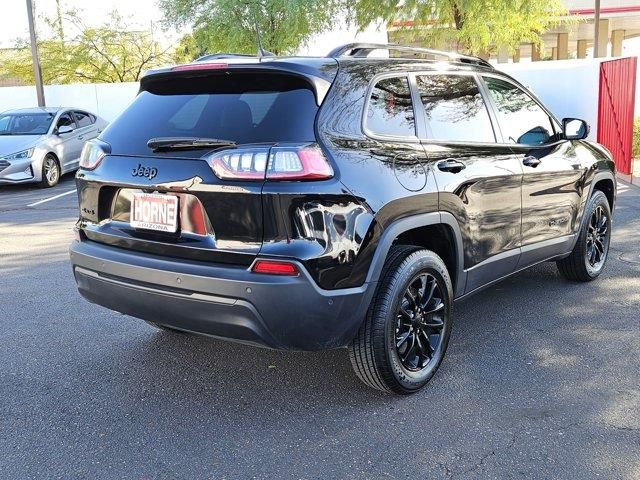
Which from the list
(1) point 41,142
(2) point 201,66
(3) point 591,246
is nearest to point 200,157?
(2) point 201,66

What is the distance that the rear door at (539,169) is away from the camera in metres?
4.31

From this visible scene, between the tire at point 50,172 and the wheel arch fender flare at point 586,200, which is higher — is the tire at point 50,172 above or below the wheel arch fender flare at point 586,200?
below

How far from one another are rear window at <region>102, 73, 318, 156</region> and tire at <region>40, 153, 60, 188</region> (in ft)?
30.7

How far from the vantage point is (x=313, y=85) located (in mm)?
3090

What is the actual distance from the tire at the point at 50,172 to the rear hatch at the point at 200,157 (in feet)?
30.7

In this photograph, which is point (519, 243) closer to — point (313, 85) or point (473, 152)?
point (473, 152)

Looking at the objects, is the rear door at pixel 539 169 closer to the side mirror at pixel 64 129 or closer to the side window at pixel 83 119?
the side mirror at pixel 64 129

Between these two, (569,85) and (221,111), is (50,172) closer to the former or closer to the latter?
(221,111)

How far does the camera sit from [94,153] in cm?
351

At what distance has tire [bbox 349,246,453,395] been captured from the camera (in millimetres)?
3199

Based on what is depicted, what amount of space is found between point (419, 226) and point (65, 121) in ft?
38.4

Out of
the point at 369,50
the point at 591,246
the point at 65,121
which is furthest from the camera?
the point at 65,121

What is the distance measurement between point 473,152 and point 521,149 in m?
0.65

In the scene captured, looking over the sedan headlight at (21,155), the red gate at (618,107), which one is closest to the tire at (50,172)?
the sedan headlight at (21,155)
